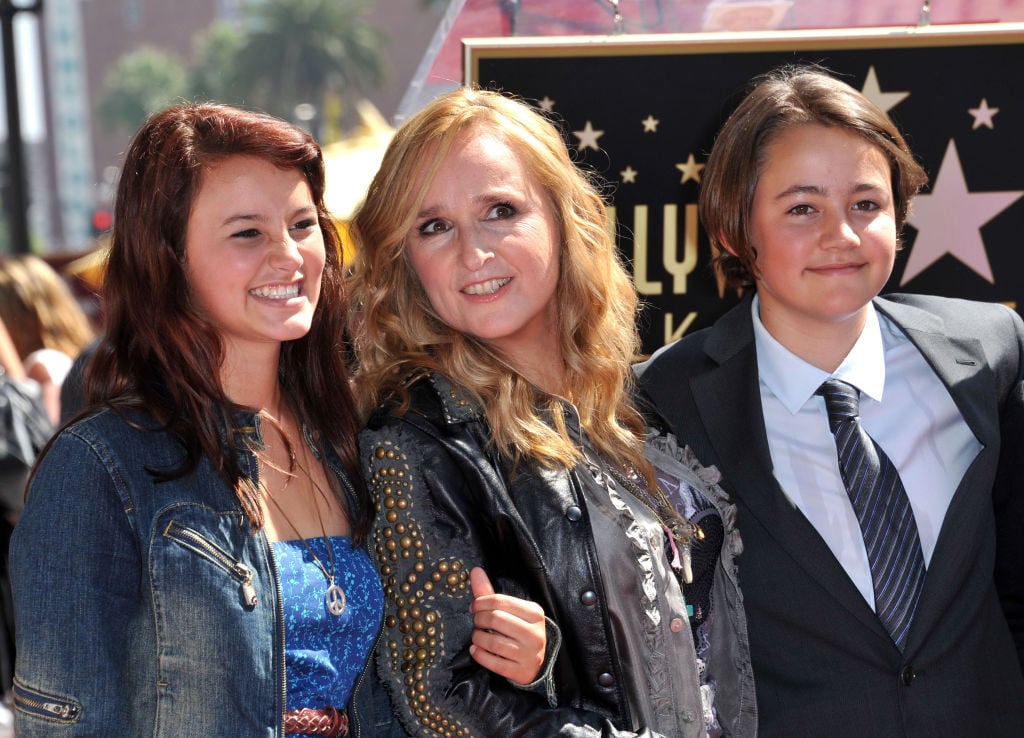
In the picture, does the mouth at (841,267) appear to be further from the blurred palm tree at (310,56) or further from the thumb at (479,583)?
the blurred palm tree at (310,56)

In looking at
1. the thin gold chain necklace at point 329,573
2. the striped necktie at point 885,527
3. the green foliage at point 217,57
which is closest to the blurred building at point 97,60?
the green foliage at point 217,57

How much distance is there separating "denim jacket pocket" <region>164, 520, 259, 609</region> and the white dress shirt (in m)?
1.27

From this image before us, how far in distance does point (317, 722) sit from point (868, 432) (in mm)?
1445

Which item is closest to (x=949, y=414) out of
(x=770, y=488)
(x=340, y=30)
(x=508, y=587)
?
(x=770, y=488)

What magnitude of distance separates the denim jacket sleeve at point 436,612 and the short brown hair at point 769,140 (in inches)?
40.6

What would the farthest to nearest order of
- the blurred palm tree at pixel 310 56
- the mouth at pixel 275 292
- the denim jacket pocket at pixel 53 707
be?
the blurred palm tree at pixel 310 56, the mouth at pixel 275 292, the denim jacket pocket at pixel 53 707

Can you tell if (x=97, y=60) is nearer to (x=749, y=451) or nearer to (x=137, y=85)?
(x=137, y=85)

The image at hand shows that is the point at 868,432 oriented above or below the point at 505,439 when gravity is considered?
below

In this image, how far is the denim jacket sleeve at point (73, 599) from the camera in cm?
193

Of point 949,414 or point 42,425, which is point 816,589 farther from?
point 42,425

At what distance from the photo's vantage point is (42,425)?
4.66m

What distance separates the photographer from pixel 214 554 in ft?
6.88

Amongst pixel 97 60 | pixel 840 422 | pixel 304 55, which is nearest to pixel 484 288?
pixel 840 422

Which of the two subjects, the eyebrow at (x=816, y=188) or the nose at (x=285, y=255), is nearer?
the nose at (x=285, y=255)
